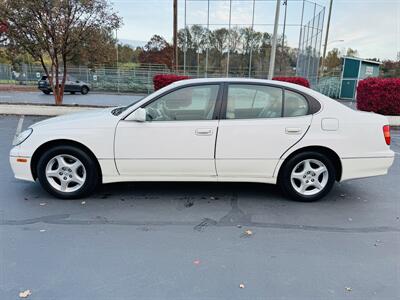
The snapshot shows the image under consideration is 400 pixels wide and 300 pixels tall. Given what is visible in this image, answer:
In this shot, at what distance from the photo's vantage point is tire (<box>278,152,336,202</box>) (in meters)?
4.05

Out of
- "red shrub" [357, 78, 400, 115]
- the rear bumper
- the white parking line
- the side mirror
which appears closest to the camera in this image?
the side mirror

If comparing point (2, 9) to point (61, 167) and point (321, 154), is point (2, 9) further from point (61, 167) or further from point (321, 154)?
point (321, 154)

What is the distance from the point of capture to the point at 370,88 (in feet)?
37.2

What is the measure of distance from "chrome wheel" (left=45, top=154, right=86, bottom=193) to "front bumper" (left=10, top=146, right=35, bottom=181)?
23cm

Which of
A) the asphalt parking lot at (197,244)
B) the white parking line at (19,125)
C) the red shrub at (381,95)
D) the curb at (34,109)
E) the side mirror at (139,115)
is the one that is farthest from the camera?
the curb at (34,109)

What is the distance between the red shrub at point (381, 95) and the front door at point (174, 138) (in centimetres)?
942

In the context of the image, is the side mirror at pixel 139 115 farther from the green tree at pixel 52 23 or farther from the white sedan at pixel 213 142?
the green tree at pixel 52 23

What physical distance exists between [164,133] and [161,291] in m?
1.94

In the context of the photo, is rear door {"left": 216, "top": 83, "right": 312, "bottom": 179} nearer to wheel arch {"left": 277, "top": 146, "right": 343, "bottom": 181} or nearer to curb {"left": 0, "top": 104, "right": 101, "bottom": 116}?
wheel arch {"left": 277, "top": 146, "right": 343, "bottom": 181}

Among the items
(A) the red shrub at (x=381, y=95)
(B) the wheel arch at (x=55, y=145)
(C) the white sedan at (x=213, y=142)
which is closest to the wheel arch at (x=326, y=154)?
(C) the white sedan at (x=213, y=142)

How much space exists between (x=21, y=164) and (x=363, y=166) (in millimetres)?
4244

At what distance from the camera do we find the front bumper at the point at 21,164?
3.97m

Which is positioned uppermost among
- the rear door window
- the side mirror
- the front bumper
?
the rear door window

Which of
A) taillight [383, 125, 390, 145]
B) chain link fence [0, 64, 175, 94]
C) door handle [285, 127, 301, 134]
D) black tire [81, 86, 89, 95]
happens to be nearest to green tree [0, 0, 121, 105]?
door handle [285, 127, 301, 134]
